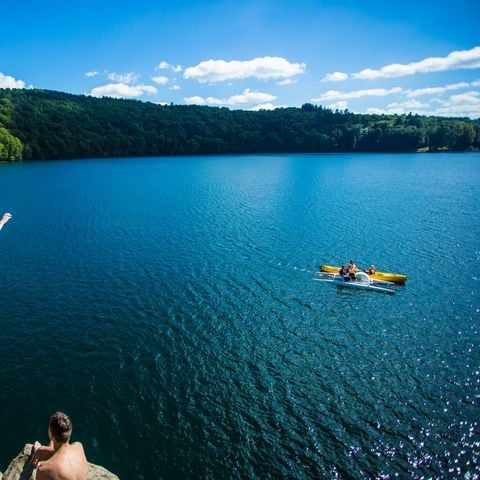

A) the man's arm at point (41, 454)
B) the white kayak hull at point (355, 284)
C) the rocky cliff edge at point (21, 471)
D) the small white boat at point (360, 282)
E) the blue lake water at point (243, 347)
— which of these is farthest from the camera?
the small white boat at point (360, 282)

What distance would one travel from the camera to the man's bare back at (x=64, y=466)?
945cm

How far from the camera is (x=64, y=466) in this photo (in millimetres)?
9500

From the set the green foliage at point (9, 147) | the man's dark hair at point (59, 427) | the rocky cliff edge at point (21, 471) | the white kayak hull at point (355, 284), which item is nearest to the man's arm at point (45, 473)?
the man's dark hair at point (59, 427)

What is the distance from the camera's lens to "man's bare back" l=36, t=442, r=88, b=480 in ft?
31.0

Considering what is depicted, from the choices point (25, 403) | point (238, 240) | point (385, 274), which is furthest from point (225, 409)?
point (238, 240)

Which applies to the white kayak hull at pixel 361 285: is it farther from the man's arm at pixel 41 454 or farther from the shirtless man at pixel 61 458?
the shirtless man at pixel 61 458

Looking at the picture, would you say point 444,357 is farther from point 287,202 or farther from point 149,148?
point 149,148

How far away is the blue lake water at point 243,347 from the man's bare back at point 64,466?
8454 millimetres

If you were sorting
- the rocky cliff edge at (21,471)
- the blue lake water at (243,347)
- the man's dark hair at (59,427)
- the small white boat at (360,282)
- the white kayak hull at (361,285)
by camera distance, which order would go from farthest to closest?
the small white boat at (360,282) → the white kayak hull at (361,285) → the blue lake water at (243,347) → the rocky cliff edge at (21,471) → the man's dark hair at (59,427)

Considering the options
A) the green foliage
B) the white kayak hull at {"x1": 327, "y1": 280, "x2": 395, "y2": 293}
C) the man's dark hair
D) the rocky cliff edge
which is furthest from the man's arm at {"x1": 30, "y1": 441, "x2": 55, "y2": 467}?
the green foliage

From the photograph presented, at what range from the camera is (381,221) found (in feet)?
203

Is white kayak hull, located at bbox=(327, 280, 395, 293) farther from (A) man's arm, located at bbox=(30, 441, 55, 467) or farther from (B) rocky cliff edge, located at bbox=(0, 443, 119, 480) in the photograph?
(A) man's arm, located at bbox=(30, 441, 55, 467)

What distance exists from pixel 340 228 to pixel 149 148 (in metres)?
157

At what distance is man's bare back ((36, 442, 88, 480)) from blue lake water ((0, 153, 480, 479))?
27.7ft
